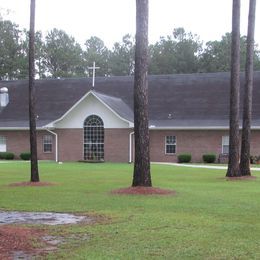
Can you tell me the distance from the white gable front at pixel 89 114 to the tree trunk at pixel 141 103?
2208 centimetres

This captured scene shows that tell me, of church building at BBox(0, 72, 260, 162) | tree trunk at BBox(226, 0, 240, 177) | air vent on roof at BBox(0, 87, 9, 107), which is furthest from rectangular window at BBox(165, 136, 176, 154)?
tree trunk at BBox(226, 0, 240, 177)

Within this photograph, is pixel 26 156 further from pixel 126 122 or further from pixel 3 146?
pixel 126 122

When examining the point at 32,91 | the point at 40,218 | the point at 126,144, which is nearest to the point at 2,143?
the point at 126,144

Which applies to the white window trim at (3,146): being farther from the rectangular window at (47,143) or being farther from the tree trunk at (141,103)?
the tree trunk at (141,103)

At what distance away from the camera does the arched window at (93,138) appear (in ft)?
129

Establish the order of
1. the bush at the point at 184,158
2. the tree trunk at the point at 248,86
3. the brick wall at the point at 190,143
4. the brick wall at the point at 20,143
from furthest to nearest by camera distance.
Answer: the brick wall at the point at 20,143 < the brick wall at the point at 190,143 < the bush at the point at 184,158 < the tree trunk at the point at 248,86

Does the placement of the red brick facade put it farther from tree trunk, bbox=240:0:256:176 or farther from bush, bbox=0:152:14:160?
tree trunk, bbox=240:0:256:176

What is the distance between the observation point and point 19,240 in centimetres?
819

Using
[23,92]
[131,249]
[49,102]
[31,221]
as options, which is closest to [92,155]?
[49,102]

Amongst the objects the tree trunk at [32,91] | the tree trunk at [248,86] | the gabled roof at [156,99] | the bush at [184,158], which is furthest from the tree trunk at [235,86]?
the bush at [184,158]

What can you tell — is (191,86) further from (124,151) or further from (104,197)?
(104,197)

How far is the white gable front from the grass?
20424 mm

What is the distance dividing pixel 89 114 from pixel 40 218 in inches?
1119

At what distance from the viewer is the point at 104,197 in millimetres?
14484
